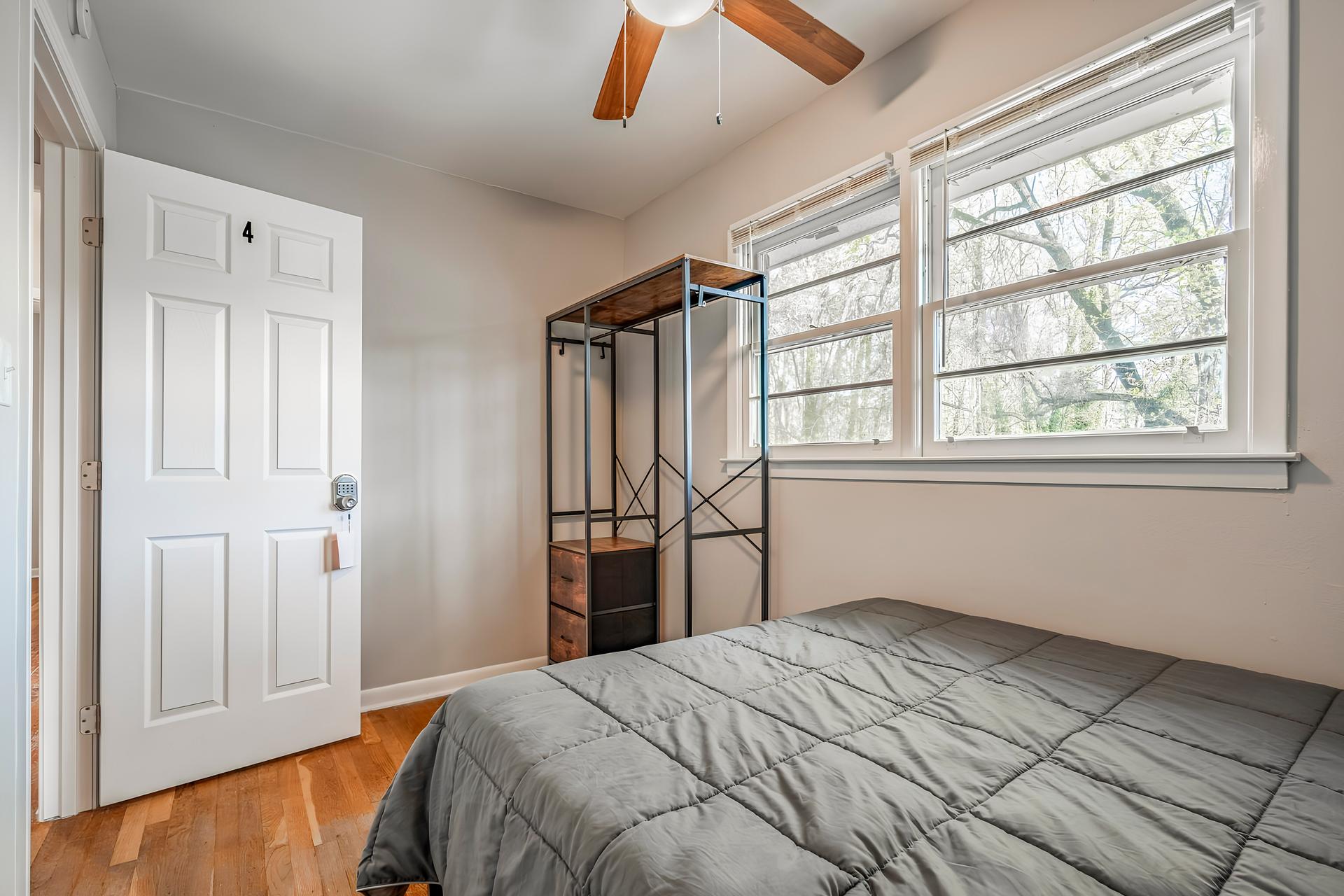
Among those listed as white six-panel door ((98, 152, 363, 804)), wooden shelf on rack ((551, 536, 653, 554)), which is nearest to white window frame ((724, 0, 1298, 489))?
wooden shelf on rack ((551, 536, 653, 554))

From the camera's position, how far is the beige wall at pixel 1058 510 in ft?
4.35

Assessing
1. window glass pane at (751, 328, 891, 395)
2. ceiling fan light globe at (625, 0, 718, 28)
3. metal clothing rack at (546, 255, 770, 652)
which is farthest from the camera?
metal clothing rack at (546, 255, 770, 652)

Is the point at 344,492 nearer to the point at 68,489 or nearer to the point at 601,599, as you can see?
the point at 68,489

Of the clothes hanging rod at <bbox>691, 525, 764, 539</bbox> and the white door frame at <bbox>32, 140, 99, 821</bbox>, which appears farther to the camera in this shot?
the clothes hanging rod at <bbox>691, 525, 764, 539</bbox>

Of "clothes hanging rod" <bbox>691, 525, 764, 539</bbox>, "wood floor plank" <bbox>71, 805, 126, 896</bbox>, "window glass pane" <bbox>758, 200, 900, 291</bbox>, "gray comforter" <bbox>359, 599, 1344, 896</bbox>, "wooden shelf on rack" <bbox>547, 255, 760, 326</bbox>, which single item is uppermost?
"window glass pane" <bbox>758, 200, 900, 291</bbox>

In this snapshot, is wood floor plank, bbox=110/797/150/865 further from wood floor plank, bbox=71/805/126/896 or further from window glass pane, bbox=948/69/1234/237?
window glass pane, bbox=948/69/1234/237

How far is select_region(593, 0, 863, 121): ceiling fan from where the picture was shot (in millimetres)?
1479

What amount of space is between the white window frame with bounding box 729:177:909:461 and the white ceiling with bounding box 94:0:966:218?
47 centimetres

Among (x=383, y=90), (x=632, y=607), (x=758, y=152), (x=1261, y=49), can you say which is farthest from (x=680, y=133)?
(x=632, y=607)

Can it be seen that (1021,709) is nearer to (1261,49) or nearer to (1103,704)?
(1103,704)

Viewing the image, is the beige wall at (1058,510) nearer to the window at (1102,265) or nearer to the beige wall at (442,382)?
the window at (1102,265)

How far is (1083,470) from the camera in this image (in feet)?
5.52

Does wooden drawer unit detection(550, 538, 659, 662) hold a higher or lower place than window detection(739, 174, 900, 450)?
lower

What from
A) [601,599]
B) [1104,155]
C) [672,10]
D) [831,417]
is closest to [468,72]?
[672,10]
